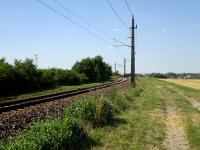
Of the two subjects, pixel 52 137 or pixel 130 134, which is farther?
pixel 130 134

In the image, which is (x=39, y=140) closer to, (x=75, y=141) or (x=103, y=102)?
(x=75, y=141)

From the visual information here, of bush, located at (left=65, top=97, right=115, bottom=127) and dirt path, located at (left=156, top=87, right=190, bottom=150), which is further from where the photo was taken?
bush, located at (left=65, top=97, right=115, bottom=127)

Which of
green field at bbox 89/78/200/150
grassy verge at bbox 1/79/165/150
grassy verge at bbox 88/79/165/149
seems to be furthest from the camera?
green field at bbox 89/78/200/150

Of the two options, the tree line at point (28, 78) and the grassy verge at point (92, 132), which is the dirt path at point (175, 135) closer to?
the grassy verge at point (92, 132)

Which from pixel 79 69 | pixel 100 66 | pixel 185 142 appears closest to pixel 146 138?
pixel 185 142

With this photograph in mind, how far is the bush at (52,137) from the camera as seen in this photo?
8.23 m

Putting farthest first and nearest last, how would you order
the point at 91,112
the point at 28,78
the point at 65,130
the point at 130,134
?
the point at 28,78 < the point at 91,112 < the point at 130,134 < the point at 65,130

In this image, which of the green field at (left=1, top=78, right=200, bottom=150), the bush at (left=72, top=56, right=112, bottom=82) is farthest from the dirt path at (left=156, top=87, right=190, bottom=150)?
the bush at (left=72, top=56, right=112, bottom=82)

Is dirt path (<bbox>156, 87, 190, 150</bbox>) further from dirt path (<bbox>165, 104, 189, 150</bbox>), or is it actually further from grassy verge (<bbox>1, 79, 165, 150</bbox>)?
grassy verge (<bbox>1, 79, 165, 150</bbox>)

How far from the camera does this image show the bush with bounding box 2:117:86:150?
8.23m

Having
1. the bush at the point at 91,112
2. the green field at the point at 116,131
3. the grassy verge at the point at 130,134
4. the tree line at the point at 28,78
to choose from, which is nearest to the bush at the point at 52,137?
the green field at the point at 116,131

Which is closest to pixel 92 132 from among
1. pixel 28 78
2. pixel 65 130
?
pixel 65 130

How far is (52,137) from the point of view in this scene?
907cm

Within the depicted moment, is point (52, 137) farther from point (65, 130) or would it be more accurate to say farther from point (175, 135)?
point (175, 135)
